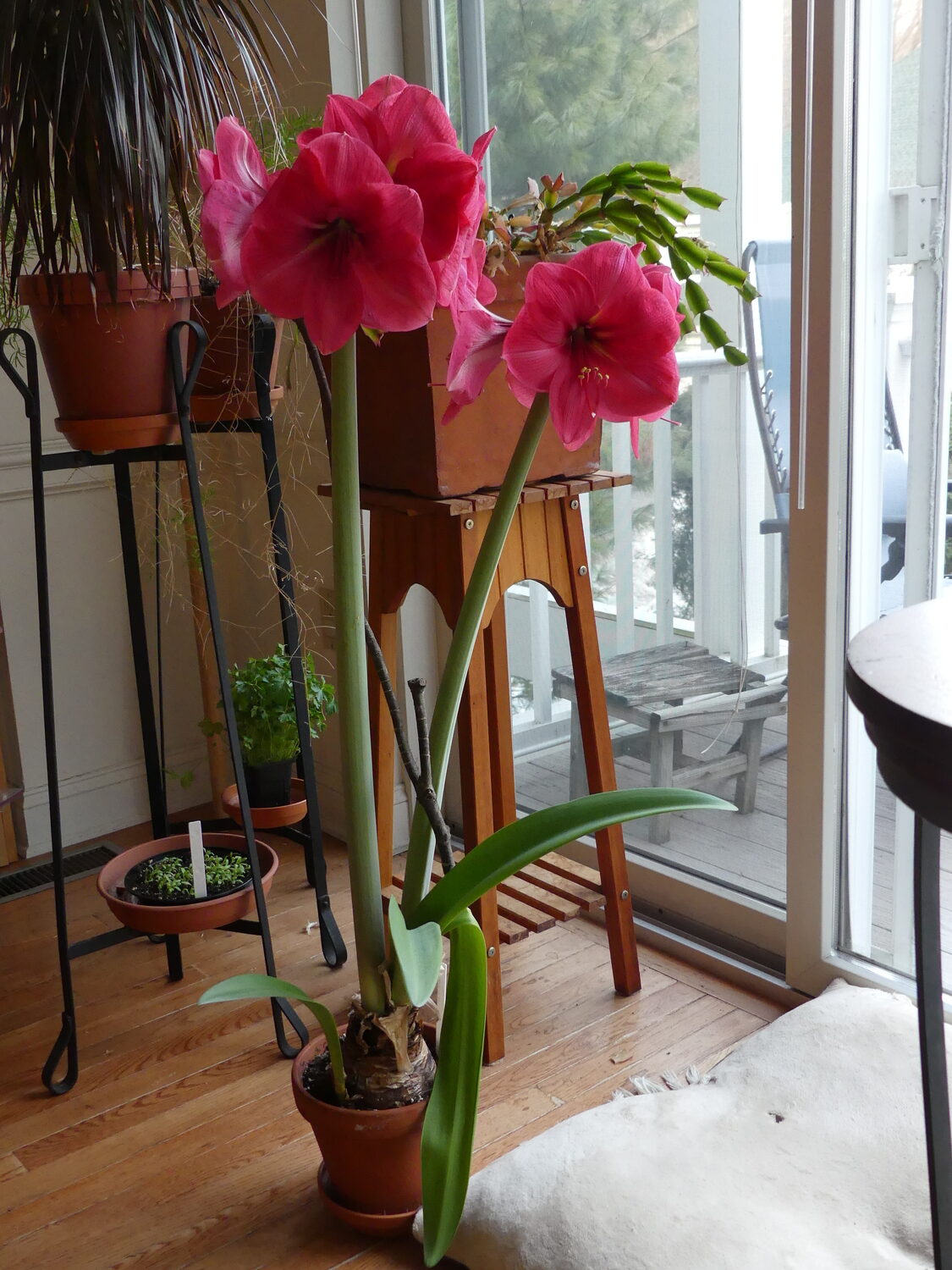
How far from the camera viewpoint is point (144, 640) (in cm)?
209

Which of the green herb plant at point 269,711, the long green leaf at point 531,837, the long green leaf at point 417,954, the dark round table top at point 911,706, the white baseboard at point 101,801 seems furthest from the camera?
the white baseboard at point 101,801

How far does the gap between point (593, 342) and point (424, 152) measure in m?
0.23

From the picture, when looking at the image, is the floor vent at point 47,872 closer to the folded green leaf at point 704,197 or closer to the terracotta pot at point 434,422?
the terracotta pot at point 434,422

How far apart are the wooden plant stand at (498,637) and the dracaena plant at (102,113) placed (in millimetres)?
539

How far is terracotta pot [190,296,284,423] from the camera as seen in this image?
6.11 feet

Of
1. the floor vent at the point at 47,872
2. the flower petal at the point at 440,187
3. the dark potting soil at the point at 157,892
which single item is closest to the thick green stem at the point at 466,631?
the flower petal at the point at 440,187

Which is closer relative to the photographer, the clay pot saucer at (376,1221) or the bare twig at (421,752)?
the bare twig at (421,752)

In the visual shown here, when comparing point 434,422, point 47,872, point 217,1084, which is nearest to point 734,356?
point 434,422

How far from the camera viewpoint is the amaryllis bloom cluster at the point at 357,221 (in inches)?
38.0

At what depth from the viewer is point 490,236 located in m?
1.67

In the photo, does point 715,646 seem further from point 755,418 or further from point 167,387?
point 167,387

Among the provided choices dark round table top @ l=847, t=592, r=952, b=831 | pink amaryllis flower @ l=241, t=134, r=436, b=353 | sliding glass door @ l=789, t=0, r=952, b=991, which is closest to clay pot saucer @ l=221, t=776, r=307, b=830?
sliding glass door @ l=789, t=0, r=952, b=991

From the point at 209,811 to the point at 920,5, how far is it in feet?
7.44

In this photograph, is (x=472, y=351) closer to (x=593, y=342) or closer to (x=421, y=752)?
(x=593, y=342)
